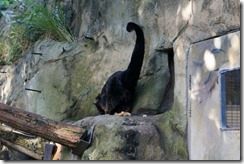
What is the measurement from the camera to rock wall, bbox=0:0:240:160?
407 centimetres

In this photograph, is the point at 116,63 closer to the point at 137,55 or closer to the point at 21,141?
the point at 137,55

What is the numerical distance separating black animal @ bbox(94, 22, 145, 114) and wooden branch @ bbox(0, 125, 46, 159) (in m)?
0.83

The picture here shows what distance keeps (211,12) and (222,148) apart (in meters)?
1.24

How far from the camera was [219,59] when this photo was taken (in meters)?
3.50

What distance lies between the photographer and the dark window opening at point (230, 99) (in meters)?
3.00

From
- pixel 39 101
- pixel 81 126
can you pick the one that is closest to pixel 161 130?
pixel 81 126

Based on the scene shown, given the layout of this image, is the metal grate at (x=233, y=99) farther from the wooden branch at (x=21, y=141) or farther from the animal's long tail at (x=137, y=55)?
the wooden branch at (x=21, y=141)

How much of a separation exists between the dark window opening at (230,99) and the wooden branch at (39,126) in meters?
1.63

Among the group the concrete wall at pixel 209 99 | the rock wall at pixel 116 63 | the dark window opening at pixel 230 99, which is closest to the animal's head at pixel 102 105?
the rock wall at pixel 116 63

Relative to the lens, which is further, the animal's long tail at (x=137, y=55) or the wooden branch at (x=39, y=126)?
the animal's long tail at (x=137, y=55)

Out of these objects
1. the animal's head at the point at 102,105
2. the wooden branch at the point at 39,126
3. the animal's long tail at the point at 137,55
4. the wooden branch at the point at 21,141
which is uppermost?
the animal's long tail at the point at 137,55

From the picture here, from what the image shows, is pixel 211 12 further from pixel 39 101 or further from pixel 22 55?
pixel 22 55

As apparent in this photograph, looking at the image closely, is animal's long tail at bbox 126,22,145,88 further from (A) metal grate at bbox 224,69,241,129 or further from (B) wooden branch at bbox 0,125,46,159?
(A) metal grate at bbox 224,69,241,129

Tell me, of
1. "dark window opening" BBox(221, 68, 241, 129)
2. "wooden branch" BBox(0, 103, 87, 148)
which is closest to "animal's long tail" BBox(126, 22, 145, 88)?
"wooden branch" BBox(0, 103, 87, 148)
